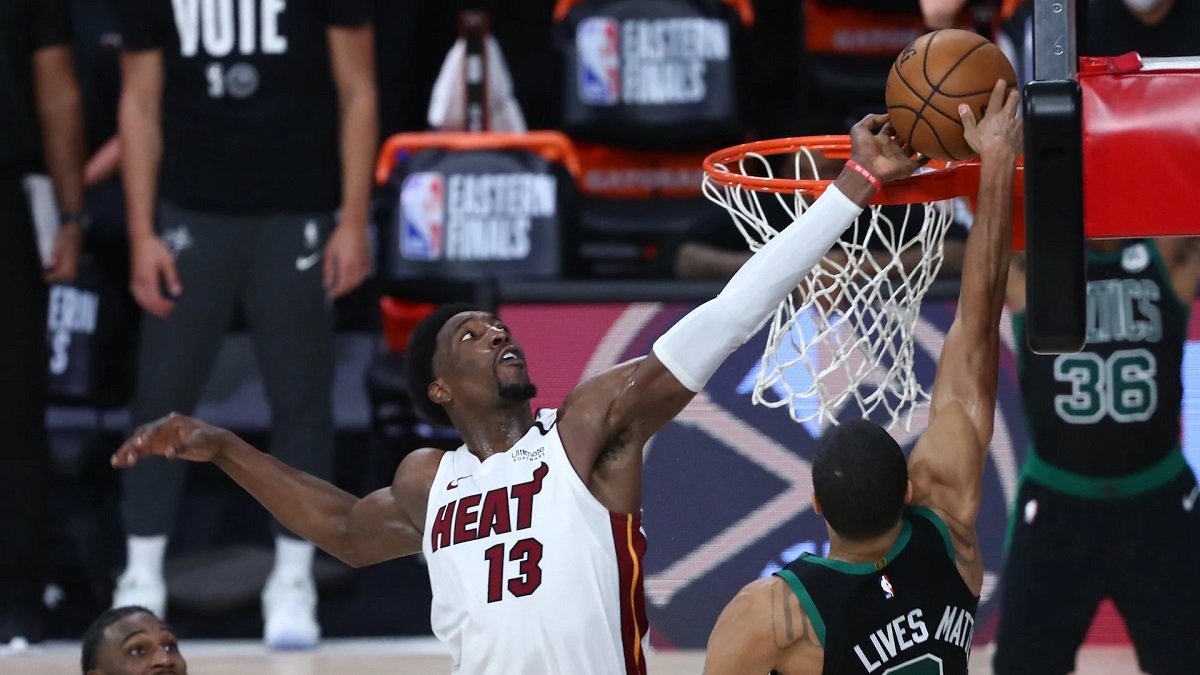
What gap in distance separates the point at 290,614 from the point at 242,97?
1.72 metres

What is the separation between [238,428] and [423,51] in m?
2.32

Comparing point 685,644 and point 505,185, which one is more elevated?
point 505,185

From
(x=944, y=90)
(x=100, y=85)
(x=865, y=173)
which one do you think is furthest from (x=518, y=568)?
(x=100, y=85)

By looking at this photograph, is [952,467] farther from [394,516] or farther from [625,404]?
[394,516]

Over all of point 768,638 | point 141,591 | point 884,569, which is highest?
point 884,569

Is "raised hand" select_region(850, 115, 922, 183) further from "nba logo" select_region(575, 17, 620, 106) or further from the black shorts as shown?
"nba logo" select_region(575, 17, 620, 106)

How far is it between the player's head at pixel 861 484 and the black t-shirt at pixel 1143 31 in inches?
104

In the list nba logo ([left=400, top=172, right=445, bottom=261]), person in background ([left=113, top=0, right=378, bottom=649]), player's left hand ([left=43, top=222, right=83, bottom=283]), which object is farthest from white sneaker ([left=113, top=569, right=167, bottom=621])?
nba logo ([left=400, top=172, right=445, bottom=261])

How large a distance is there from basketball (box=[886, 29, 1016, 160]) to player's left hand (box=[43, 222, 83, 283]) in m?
3.67

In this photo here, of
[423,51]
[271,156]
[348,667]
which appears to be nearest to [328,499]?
[348,667]

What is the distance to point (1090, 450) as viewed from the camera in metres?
5.23

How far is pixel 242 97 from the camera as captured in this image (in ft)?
20.5

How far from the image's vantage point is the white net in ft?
13.3

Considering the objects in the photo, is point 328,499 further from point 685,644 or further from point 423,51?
point 423,51
